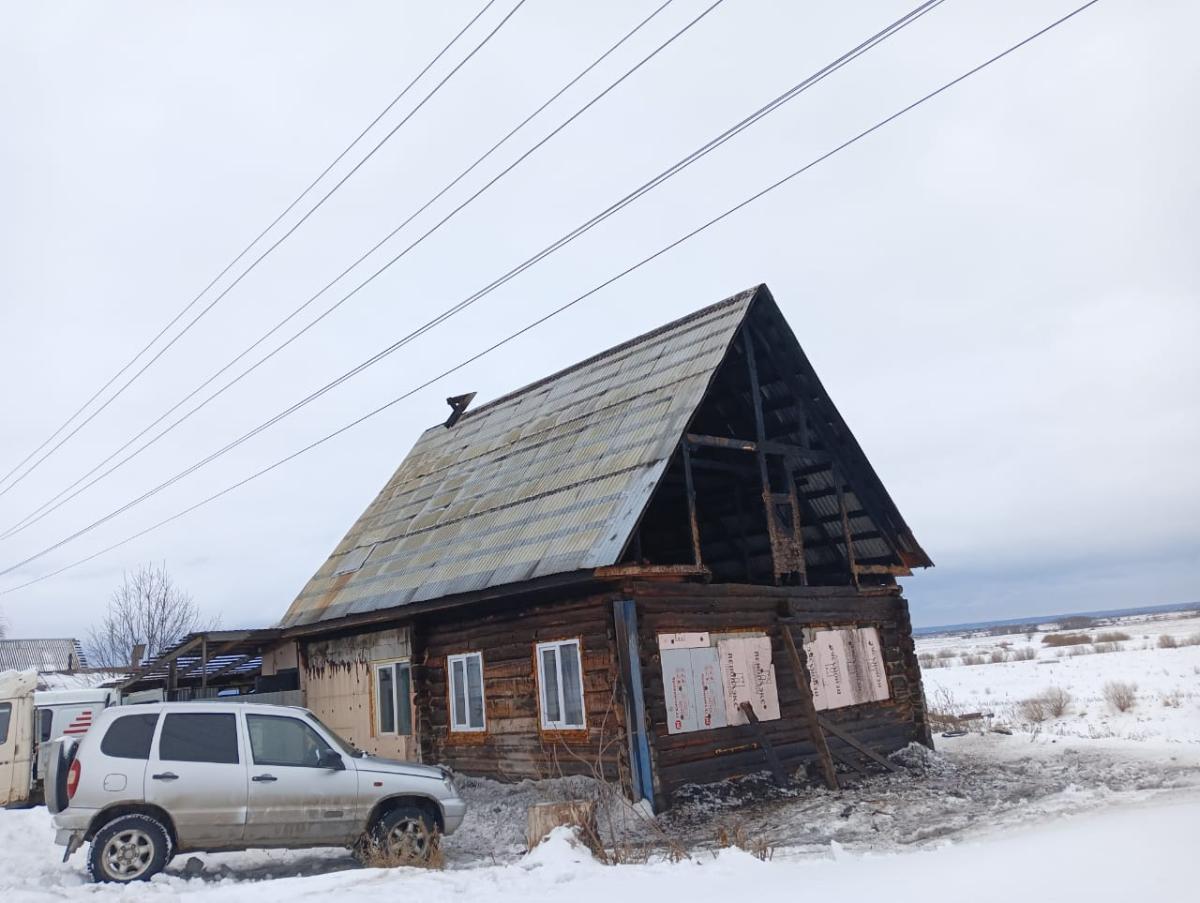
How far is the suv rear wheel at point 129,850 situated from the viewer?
8.94 meters

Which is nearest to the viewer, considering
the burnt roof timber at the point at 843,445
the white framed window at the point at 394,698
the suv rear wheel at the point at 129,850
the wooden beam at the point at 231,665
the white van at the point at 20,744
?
the suv rear wheel at the point at 129,850

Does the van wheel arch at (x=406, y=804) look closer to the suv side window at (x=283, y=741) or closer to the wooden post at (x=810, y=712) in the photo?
the suv side window at (x=283, y=741)

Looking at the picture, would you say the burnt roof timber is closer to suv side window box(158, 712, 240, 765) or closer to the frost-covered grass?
the frost-covered grass

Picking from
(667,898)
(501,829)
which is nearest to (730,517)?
(501,829)

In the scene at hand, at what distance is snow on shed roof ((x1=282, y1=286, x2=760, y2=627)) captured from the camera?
1323 centimetres

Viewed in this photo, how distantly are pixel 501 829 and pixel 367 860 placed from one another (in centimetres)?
278

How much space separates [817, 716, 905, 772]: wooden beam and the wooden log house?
0.31ft

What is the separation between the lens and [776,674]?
14734 mm

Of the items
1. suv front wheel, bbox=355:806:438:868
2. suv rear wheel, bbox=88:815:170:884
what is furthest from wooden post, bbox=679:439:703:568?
suv rear wheel, bbox=88:815:170:884

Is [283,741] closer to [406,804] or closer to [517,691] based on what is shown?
[406,804]

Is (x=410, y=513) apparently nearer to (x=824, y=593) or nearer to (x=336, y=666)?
(x=336, y=666)

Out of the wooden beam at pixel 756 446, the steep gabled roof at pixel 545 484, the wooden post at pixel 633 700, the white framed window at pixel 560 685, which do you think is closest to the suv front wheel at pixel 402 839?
the wooden post at pixel 633 700

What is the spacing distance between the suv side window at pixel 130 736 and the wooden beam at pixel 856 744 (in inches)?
382

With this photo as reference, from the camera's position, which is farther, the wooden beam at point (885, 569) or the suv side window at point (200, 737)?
the wooden beam at point (885, 569)
